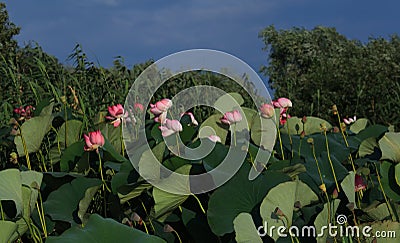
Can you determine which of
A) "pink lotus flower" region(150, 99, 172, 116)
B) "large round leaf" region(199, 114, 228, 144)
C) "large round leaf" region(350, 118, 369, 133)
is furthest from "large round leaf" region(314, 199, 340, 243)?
"large round leaf" region(350, 118, 369, 133)

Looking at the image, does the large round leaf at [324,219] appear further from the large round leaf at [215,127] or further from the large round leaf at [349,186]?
the large round leaf at [215,127]

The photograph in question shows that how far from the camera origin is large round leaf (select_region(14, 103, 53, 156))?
6.22 ft

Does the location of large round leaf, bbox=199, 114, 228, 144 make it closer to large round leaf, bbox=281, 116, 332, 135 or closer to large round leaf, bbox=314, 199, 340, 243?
large round leaf, bbox=281, 116, 332, 135

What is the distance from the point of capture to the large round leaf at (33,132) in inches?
74.6

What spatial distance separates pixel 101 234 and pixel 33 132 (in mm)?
899

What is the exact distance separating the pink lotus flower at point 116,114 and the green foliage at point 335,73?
1526mm

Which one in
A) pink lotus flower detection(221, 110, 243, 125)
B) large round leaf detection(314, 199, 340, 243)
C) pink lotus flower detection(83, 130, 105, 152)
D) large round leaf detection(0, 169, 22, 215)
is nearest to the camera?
large round leaf detection(314, 199, 340, 243)

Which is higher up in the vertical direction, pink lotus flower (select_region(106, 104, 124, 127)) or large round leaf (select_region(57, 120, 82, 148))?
pink lotus flower (select_region(106, 104, 124, 127))

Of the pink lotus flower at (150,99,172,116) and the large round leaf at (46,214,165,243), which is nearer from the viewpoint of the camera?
the large round leaf at (46,214,165,243)

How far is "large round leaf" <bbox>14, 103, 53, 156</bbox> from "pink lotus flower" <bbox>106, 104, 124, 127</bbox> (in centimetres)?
20

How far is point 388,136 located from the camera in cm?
155

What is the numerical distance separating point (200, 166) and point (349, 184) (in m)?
0.35

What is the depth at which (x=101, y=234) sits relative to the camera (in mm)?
1101

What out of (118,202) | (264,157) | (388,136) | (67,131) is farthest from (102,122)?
(388,136)
